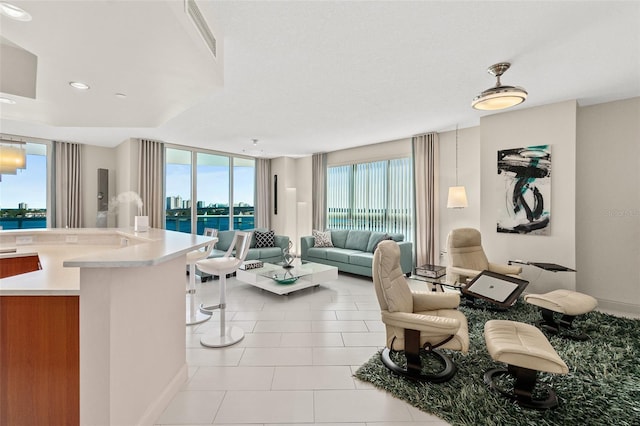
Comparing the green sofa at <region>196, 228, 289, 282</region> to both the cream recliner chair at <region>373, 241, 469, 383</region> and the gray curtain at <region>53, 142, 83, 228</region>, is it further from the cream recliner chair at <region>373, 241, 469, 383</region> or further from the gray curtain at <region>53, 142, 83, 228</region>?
the cream recliner chair at <region>373, 241, 469, 383</region>

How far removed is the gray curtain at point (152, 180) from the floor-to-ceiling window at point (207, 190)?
341mm

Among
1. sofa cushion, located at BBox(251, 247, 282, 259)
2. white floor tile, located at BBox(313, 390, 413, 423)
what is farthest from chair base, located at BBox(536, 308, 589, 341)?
sofa cushion, located at BBox(251, 247, 282, 259)

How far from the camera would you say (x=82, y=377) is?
4.83ft

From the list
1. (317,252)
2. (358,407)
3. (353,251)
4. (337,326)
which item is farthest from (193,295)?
(353,251)

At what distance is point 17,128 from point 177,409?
5650 mm

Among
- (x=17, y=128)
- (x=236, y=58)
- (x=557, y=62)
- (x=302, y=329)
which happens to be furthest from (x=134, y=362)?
(x=17, y=128)

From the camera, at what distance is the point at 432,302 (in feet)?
8.18

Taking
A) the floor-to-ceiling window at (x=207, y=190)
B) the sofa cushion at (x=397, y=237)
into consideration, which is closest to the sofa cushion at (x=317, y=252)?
the sofa cushion at (x=397, y=237)

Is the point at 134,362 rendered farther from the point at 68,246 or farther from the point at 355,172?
the point at 355,172

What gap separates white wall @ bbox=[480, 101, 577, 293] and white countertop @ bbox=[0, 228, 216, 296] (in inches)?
155

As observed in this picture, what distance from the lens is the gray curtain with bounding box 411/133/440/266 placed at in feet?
17.2

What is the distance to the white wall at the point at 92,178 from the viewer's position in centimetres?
600

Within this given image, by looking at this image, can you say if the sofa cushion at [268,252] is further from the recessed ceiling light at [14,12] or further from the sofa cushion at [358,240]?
the recessed ceiling light at [14,12]

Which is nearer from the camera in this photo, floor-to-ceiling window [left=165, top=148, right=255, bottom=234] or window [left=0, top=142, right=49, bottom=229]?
window [left=0, top=142, right=49, bottom=229]
